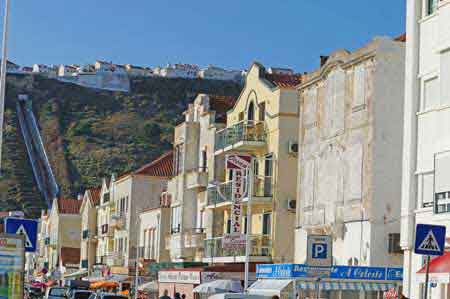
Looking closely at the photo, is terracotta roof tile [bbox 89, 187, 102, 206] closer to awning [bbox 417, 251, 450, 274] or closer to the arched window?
the arched window

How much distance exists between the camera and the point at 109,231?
85.6 m

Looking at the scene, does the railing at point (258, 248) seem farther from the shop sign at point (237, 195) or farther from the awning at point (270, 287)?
the awning at point (270, 287)

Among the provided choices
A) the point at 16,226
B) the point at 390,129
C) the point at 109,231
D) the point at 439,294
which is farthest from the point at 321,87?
the point at 109,231

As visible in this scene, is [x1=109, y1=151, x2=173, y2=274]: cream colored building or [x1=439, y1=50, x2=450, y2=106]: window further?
[x1=109, y1=151, x2=173, y2=274]: cream colored building

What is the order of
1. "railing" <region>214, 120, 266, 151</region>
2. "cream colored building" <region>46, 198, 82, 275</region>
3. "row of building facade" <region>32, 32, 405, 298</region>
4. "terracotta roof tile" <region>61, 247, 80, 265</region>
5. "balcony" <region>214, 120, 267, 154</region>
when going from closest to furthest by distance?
"row of building facade" <region>32, 32, 405, 298</region> < "balcony" <region>214, 120, 267, 154</region> < "railing" <region>214, 120, 266, 151</region> < "terracotta roof tile" <region>61, 247, 80, 265</region> < "cream colored building" <region>46, 198, 82, 275</region>

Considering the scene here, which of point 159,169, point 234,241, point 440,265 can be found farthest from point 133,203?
point 440,265

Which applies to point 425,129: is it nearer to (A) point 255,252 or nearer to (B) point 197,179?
(A) point 255,252

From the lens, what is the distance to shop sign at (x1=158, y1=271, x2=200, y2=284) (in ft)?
171

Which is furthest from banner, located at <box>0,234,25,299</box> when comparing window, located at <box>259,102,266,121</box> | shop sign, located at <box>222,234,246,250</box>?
window, located at <box>259,102,266,121</box>

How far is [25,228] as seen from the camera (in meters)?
24.2

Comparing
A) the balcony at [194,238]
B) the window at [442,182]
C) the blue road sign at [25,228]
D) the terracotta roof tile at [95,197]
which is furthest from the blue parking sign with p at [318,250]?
the terracotta roof tile at [95,197]

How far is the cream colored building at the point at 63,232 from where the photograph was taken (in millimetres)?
108838

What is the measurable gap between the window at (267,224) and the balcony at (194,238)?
27.5 ft

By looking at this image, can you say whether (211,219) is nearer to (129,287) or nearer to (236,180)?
(236,180)
